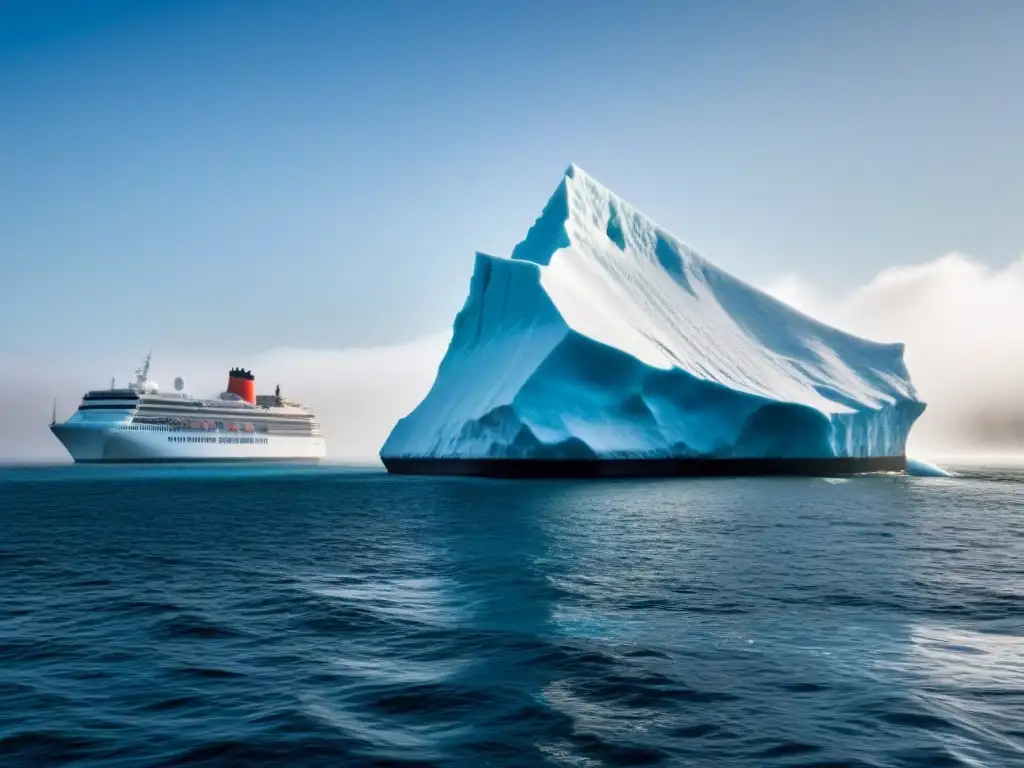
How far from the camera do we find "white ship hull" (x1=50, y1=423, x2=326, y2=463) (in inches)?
2462

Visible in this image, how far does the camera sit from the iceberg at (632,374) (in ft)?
100

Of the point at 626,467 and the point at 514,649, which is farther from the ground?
the point at 626,467

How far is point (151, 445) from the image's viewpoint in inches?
2520

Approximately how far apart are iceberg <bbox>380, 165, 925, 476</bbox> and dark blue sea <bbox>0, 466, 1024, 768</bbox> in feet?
50.8

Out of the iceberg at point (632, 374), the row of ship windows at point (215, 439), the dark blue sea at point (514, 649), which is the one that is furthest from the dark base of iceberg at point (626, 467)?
the row of ship windows at point (215, 439)

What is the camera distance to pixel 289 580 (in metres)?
10.1

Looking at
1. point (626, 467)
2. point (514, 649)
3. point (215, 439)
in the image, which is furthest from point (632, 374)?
point (215, 439)

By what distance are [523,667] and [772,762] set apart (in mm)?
2240

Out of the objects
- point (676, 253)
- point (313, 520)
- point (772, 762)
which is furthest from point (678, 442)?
point (772, 762)

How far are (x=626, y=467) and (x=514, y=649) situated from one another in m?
24.7

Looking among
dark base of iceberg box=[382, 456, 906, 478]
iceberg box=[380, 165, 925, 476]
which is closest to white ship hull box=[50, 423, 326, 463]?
iceberg box=[380, 165, 925, 476]

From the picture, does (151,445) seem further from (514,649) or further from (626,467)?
(514,649)

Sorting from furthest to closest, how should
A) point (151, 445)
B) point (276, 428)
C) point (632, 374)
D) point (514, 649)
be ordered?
1. point (276, 428)
2. point (151, 445)
3. point (632, 374)
4. point (514, 649)

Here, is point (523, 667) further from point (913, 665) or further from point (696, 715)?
point (913, 665)
